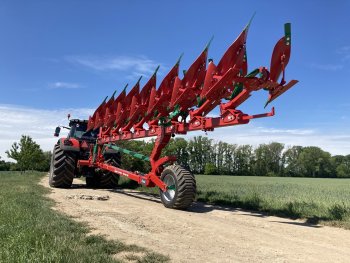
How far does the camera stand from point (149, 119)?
1115cm

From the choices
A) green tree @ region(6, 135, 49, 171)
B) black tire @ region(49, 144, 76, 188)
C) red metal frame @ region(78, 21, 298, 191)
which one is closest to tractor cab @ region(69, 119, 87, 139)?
black tire @ region(49, 144, 76, 188)

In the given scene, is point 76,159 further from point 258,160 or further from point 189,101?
point 258,160

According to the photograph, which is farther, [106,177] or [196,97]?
[106,177]

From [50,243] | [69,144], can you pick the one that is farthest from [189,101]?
[69,144]

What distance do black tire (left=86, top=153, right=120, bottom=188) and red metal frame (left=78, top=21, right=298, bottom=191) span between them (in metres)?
2.26

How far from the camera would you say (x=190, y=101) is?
9492mm

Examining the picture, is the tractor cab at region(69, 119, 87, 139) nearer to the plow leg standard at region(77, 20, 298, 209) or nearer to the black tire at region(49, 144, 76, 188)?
the black tire at region(49, 144, 76, 188)

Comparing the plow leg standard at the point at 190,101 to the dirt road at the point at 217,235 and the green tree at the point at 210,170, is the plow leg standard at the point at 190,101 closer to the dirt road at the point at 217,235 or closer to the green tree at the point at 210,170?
the dirt road at the point at 217,235

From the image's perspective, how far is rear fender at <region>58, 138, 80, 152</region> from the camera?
13914 millimetres

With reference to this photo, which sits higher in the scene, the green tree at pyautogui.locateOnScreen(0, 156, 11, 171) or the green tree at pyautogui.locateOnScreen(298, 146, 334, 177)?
the green tree at pyautogui.locateOnScreen(298, 146, 334, 177)

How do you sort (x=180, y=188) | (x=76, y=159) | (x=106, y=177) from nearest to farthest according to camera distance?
1. (x=180, y=188)
2. (x=76, y=159)
3. (x=106, y=177)

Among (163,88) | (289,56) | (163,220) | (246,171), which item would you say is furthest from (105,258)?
(246,171)

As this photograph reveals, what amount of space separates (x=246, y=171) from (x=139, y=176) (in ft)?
279

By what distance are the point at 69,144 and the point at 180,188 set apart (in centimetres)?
683
